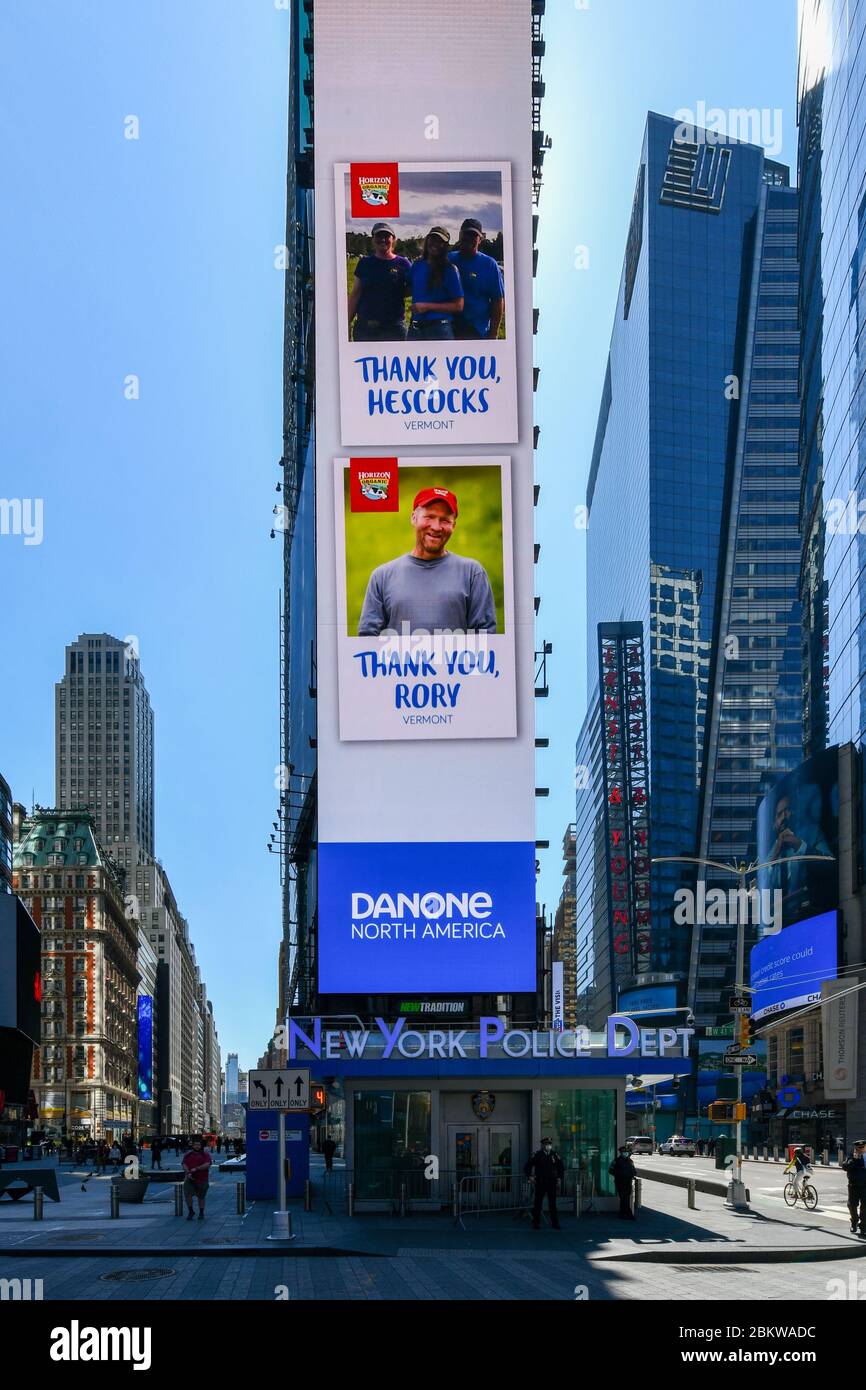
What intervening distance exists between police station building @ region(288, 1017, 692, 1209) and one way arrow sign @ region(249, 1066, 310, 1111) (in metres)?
4.78

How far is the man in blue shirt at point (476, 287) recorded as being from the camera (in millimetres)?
47875

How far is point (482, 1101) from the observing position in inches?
1436

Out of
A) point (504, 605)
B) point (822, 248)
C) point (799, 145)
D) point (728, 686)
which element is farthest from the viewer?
point (728, 686)

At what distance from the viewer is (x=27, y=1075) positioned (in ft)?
378

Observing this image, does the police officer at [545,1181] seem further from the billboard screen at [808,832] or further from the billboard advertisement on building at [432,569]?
the billboard screen at [808,832]

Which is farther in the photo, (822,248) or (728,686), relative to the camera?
(728,686)

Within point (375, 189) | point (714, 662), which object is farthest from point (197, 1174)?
point (714, 662)

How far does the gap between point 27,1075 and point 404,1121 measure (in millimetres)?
A: 86675

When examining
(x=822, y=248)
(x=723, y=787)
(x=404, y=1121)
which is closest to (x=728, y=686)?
(x=723, y=787)

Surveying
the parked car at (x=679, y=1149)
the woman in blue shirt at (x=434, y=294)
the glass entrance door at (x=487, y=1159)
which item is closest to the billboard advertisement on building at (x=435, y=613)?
the woman in blue shirt at (x=434, y=294)

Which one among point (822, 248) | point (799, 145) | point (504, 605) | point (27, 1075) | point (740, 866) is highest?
point (799, 145)

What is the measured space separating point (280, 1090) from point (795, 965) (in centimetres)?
8372

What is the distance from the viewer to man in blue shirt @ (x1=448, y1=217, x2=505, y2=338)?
47.9 meters
